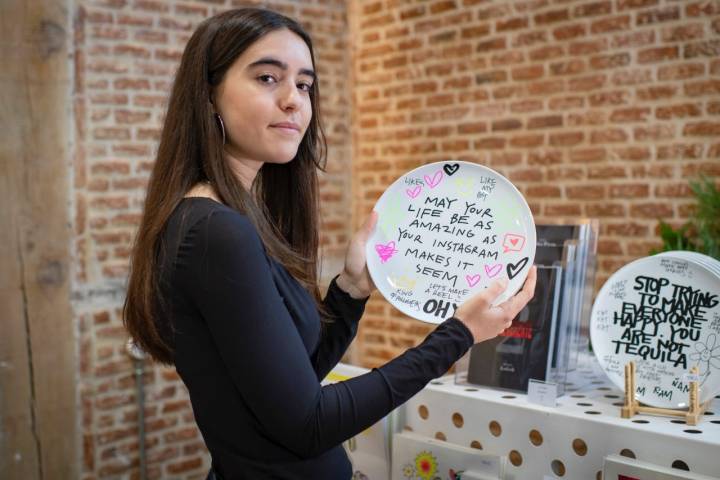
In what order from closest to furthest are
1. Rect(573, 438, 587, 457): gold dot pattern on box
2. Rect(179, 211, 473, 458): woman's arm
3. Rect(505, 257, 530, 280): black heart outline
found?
Rect(179, 211, 473, 458): woman's arm
Rect(505, 257, 530, 280): black heart outline
Rect(573, 438, 587, 457): gold dot pattern on box

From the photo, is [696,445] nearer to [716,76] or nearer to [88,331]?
[716,76]

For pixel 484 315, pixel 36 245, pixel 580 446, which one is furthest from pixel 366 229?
pixel 36 245

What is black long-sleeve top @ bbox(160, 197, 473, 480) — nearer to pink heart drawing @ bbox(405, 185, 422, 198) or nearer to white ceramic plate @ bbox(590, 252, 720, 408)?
pink heart drawing @ bbox(405, 185, 422, 198)

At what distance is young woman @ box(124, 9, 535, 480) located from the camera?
110 cm

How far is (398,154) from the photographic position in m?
3.99

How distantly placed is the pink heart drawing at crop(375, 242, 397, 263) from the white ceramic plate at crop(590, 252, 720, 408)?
501 mm

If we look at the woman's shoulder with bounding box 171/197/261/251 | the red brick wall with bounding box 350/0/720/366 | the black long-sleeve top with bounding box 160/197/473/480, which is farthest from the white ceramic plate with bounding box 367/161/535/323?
the red brick wall with bounding box 350/0/720/366

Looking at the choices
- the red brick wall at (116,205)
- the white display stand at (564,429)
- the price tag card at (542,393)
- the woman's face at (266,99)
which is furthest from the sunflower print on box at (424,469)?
the red brick wall at (116,205)

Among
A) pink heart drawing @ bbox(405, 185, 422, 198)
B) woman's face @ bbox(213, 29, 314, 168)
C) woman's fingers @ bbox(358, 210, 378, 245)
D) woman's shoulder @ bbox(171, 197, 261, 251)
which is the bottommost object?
woman's fingers @ bbox(358, 210, 378, 245)

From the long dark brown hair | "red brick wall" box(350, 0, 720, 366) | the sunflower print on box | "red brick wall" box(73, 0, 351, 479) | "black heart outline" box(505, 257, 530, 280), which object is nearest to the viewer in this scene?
the long dark brown hair

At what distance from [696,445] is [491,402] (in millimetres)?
445

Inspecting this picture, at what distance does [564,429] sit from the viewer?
158 centimetres

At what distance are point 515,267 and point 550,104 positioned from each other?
6.65 feet

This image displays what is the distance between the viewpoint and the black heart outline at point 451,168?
1.59 metres
